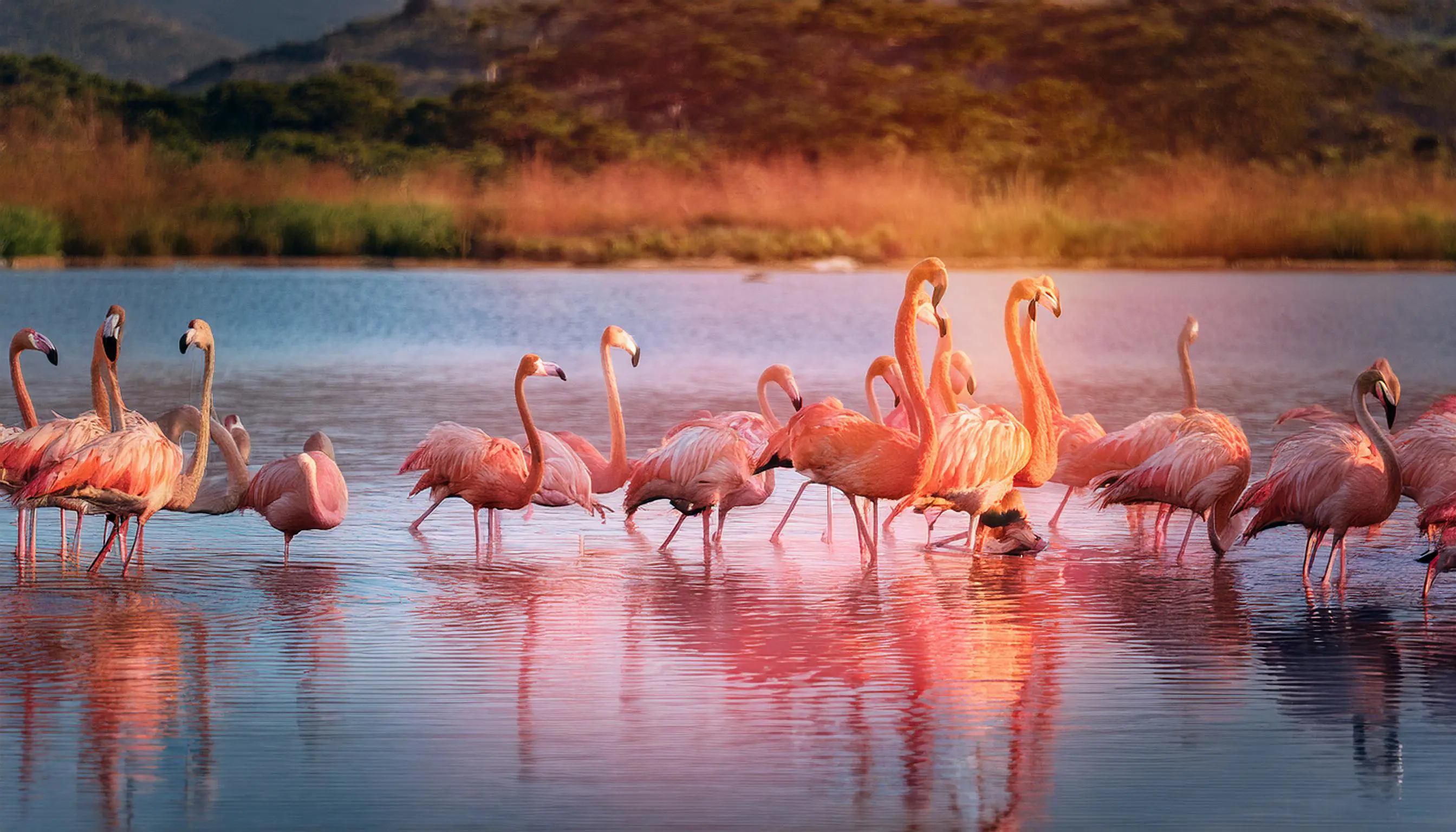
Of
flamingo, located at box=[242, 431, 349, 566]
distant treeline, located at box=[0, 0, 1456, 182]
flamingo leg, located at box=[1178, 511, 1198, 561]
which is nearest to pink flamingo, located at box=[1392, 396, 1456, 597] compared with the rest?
flamingo leg, located at box=[1178, 511, 1198, 561]

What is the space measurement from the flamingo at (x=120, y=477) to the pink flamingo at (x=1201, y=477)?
3.73m

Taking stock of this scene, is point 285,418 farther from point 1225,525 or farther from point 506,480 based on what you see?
point 1225,525

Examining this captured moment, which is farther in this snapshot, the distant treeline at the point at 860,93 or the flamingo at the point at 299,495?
the distant treeline at the point at 860,93

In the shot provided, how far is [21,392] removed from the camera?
8.78 meters

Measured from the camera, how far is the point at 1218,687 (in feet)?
19.0

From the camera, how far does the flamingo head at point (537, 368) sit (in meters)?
8.47

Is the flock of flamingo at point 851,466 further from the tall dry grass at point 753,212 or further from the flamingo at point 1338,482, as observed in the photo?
the tall dry grass at point 753,212

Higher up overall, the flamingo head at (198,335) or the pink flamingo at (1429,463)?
the flamingo head at (198,335)

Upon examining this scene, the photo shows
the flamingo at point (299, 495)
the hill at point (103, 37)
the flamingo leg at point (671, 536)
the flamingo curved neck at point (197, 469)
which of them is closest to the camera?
the flamingo at point (299, 495)

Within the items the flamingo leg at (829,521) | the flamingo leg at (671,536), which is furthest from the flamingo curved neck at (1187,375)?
the flamingo leg at (671,536)

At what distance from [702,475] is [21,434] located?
2697mm

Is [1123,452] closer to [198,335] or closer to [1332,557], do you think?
[1332,557]

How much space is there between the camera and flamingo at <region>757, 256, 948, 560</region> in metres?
7.96

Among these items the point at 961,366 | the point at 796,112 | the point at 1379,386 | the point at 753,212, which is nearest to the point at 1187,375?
the point at 961,366
